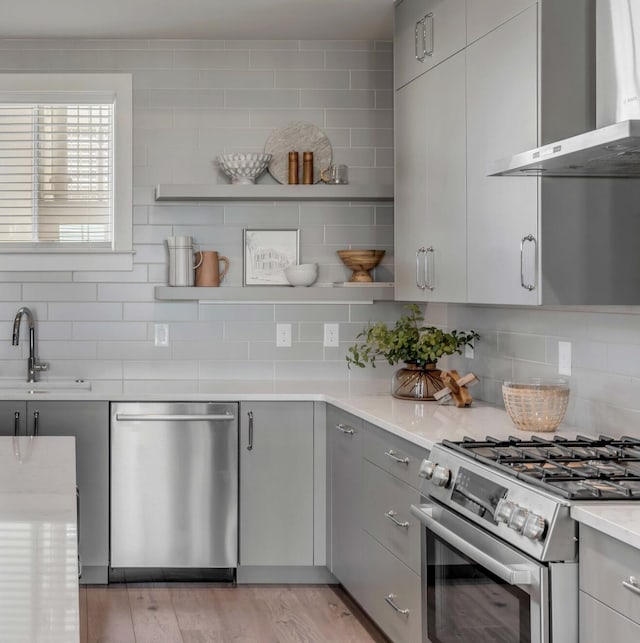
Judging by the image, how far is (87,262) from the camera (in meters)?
4.83

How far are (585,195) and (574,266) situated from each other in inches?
8.5

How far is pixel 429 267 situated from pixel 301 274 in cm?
104

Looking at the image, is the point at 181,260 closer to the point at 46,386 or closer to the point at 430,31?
the point at 46,386

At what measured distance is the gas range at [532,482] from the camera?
80.7 inches

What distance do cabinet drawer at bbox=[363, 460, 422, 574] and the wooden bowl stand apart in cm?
133

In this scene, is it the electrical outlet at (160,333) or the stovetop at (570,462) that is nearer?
the stovetop at (570,462)

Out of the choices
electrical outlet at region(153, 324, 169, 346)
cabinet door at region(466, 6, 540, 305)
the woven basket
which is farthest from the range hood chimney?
electrical outlet at region(153, 324, 169, 346)

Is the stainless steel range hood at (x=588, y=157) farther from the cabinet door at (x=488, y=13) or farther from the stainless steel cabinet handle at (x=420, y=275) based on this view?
the stainless steel cabinet handle at (x=420, y=275)

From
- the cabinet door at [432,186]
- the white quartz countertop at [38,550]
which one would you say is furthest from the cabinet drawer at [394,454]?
the white quartz countertop at [38,550]

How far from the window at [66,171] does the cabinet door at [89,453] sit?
0.88m

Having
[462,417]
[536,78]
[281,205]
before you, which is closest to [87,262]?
[281,205]

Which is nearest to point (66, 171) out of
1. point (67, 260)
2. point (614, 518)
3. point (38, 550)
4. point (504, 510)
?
point (67, 260)

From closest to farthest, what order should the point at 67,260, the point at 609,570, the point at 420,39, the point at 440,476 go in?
1. the point at 609,570
2. the point at 440,476
3. the point at 420,39
4. the point at 67,260

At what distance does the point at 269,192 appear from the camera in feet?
15.3
